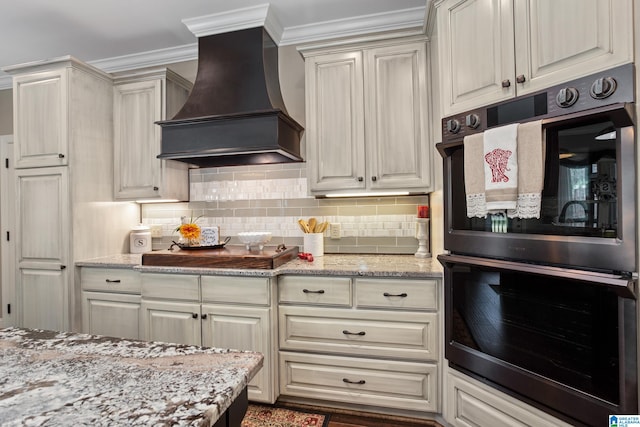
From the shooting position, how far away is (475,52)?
5.35ft

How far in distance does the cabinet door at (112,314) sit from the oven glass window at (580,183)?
2.60 meters

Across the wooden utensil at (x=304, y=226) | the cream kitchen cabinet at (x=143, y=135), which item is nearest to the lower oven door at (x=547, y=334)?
the wooden utensil at (x=304, y=226)

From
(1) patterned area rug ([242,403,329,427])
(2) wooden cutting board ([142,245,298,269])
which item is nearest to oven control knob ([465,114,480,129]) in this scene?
(2) wooden cutting board ([142,245,298,269])

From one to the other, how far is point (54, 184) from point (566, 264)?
3307 mm

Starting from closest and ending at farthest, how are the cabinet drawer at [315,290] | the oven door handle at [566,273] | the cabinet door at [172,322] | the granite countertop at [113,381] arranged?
the granite countertop at [113,381], the oven door handle at [566,273], the cabinet drawer at [315,290], the cabinet door at [172,322]

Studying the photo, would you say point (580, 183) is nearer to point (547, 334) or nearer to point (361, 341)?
point (547, 334)

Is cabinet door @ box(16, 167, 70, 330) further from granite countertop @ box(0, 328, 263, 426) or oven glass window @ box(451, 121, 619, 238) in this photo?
oven glass window @ box(451, 121, 619, 238)

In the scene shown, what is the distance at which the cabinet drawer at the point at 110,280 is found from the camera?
2.50 metres

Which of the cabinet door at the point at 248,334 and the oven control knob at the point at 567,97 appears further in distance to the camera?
the cabinet door at the point at 248,334

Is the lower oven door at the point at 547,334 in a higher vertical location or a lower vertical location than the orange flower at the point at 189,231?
lower

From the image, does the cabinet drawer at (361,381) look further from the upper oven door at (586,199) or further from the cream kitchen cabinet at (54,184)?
the cream kitchen cabinet at (54,184)

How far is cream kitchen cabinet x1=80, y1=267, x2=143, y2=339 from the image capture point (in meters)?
2.50

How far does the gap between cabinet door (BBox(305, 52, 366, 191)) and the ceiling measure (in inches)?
17.2

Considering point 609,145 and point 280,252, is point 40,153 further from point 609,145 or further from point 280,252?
point 609,145
